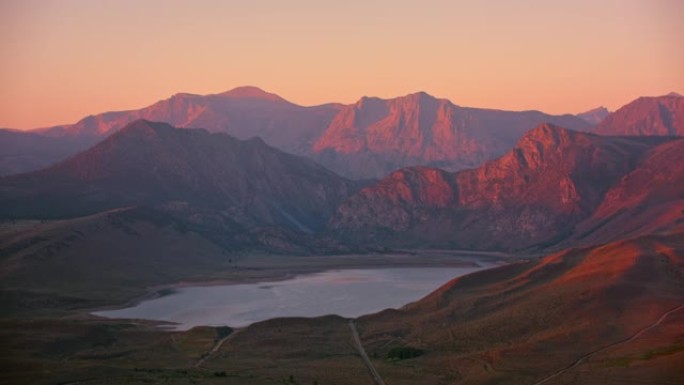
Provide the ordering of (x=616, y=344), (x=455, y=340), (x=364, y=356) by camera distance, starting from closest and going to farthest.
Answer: (x=616, y=344) → (x=364, y=356) → (x=455, y=340)

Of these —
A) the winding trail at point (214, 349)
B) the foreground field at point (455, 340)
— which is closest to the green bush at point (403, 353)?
the foreground field at point (455, 340)

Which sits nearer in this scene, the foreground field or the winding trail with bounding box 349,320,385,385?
the foreground field

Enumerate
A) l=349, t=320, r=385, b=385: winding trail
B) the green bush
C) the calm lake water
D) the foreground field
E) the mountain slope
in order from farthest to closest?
1. the calm lake water
2. the green bush
3. l=349, t=320, r=385, b=385: winding trail
4. the foreground field
5. the mountain slope

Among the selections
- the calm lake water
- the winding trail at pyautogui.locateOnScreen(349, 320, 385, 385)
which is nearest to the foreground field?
the winding trail at pyautogui.locateOnScreen(349, 320, 385, 385)

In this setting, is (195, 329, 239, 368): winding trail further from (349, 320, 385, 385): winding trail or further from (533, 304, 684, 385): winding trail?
(533, 304, 684, 385): winding trail

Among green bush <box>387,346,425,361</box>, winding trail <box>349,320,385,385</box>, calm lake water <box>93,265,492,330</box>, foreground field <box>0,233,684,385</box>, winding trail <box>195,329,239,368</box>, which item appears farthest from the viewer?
calm lake water <box>93,265,492,330</box>

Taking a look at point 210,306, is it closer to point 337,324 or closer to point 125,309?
point 125,309

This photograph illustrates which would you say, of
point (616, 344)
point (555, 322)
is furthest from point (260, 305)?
point (616, 344)

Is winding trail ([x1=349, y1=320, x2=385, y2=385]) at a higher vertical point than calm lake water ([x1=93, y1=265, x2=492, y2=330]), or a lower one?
lower

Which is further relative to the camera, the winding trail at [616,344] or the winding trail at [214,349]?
the winding trail at [214,349]

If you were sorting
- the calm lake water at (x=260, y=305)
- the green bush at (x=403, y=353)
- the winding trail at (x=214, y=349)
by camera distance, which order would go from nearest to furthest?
the winding trail at (x=214, y=349) → the green bush at (x=403, y=353) → the calm lake water at (x=260, y=305)

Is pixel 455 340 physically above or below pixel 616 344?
below

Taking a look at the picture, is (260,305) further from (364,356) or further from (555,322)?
(555,322)

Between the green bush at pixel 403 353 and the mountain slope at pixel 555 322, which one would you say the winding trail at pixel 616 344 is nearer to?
the mountain slope at pixel 555 322
